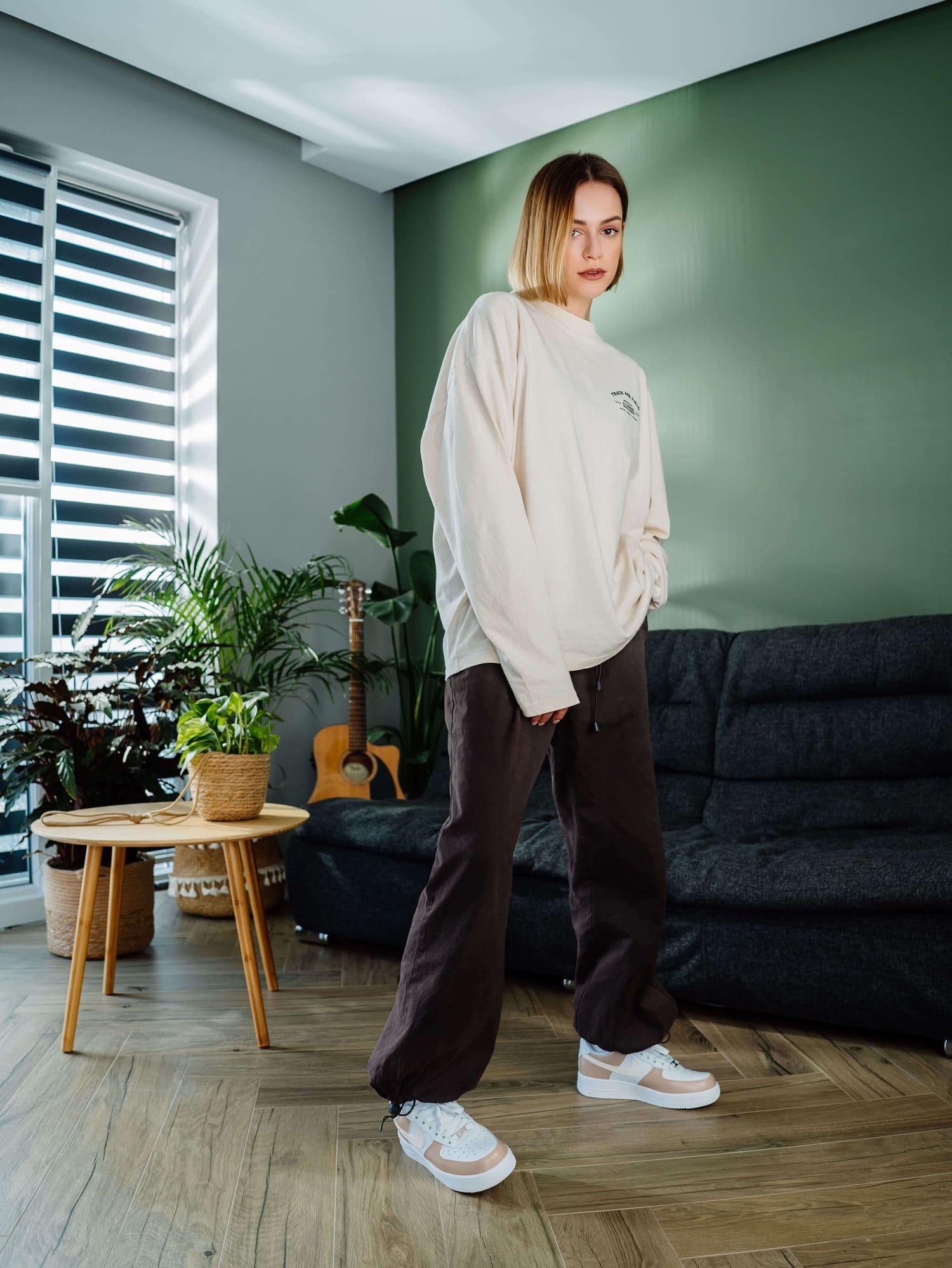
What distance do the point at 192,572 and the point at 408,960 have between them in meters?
2.06

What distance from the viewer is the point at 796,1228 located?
4.21ft

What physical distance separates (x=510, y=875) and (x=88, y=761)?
5.17ft

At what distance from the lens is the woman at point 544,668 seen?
138 centimetres

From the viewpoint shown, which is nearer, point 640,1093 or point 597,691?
point 597,691

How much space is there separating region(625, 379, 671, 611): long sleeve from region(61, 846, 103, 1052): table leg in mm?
1180

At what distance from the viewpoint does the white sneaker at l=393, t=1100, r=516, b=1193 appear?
4.52ft

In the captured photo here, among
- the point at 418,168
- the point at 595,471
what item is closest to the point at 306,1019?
the point at 595,471

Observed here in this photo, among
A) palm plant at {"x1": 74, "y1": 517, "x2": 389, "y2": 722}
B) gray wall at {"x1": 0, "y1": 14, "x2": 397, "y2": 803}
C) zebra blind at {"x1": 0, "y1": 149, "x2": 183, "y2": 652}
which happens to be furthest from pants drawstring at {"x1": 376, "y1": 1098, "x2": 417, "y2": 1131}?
gray wall at {"x1": 0, "y1": 14, "x2": 397, "y2": 803}

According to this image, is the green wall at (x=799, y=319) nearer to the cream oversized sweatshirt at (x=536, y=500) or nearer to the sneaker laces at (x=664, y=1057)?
Answer: the cream oversized sweatshirt at (x=536, y=500)

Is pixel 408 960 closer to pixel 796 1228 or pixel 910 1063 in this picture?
pixel 796 1228

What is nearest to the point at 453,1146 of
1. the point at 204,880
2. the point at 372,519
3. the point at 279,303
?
the point at 204,880

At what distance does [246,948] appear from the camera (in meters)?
2.00

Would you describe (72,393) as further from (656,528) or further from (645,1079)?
(645,1079)

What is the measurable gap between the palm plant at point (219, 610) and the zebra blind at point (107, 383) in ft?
0.32
